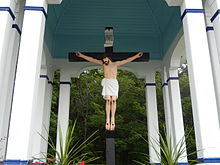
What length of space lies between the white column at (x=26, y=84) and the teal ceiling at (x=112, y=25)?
11.0ft

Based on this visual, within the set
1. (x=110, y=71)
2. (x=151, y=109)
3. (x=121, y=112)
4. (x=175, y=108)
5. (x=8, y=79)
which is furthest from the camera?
(x=121, y=112)

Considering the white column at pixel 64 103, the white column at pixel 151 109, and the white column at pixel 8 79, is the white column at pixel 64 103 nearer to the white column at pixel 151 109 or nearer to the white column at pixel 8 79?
the white column at pixel 151 109

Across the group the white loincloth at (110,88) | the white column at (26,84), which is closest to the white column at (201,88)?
the white loincloth at (110,88)

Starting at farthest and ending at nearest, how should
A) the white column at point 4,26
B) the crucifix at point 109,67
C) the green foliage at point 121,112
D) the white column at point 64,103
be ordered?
the green foliage at point 121,112, the white column at point 64,103, the crucifix at point 109,67, the white column at point 4,26

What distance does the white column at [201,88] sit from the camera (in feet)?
13.1

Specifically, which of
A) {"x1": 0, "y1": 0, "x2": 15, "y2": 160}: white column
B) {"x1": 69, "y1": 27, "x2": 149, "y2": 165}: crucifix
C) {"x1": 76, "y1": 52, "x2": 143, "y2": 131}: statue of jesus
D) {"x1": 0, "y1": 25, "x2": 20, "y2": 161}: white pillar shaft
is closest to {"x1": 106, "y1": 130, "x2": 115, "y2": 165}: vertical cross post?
{"x1": 69, "y1": 27, "x2": 149, "y2": 165}: crucifix

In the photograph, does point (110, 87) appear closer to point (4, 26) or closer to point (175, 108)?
point (4, 26)

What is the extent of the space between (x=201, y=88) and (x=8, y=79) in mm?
3508

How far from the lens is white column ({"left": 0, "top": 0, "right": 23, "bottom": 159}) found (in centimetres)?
482

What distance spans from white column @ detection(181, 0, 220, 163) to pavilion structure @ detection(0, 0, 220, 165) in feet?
0.05

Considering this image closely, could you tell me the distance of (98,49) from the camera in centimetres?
902

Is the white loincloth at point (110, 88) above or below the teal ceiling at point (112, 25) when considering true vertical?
below

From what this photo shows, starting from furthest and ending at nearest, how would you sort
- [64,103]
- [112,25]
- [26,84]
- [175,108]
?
[112,25], [64,103], [175,108], [26,84]

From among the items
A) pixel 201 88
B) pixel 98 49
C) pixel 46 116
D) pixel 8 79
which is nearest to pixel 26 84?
pixel 8 79
